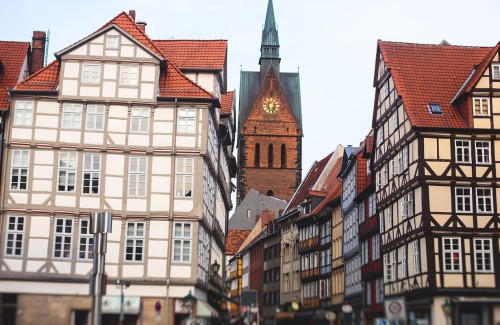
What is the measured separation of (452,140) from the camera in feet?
129

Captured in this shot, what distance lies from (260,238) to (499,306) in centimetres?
5038

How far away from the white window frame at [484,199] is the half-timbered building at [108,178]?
12.3m

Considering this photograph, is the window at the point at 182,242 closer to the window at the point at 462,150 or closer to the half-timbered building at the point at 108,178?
the half-timbered building at the point at 108,178

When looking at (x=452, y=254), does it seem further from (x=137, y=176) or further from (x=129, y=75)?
(x=129, y=75)

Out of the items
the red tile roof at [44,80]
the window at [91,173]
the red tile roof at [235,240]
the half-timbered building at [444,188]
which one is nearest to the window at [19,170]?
the window at [91,173]

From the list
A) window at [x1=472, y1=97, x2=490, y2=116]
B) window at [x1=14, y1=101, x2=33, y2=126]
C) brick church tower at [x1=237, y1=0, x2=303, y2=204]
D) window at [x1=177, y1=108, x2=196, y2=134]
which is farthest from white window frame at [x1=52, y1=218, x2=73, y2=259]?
brick church tower at [x1=237, y1=0, x2=303, y2=204]

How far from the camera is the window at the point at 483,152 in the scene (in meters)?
39.4

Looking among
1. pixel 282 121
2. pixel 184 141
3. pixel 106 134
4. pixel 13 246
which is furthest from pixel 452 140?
pixel 282 121

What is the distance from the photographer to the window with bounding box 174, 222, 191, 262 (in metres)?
38.2

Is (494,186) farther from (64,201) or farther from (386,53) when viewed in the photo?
(64,201)

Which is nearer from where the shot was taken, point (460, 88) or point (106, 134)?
point (106, 134)

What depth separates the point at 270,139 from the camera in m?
127

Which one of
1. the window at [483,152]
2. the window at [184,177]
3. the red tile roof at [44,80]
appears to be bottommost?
the window at [184,177]

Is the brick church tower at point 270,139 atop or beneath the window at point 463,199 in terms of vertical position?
atop
